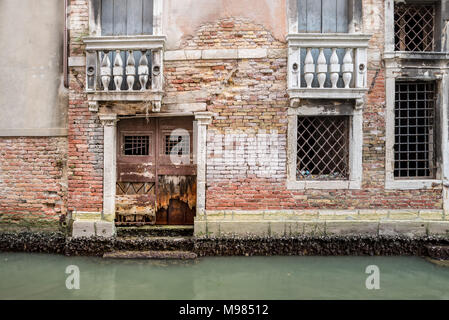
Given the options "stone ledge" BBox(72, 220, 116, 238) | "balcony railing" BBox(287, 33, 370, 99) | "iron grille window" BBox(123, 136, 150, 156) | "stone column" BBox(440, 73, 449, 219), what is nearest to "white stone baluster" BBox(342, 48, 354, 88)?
"balcony railing" BBox(287, 33, 370, 99)

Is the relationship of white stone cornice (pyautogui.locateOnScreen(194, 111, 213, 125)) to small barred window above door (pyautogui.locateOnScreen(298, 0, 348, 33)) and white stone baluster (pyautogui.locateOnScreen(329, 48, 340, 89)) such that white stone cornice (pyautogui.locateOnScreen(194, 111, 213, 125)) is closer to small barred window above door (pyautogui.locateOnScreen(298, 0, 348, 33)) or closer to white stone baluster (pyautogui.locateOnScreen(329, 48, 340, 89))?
white stone baluster (pyautogui.locateOnScreen(329, 48, 340, 89))

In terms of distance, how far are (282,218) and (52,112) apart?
477 cm

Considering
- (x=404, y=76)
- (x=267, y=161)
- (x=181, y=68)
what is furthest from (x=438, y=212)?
(x=181, y=68)

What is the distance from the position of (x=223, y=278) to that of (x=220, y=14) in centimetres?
454

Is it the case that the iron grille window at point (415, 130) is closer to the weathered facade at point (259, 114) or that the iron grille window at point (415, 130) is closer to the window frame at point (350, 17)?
the weathered facade at point (259, 114)

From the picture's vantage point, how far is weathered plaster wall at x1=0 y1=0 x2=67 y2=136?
569 cm

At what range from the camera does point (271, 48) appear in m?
5.47

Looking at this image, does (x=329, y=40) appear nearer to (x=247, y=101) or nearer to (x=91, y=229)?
(x=247, y=101)

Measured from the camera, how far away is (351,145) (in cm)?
558

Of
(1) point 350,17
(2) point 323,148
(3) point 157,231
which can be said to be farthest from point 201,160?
(1) point 350,17

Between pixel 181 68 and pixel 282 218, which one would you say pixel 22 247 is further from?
pixel 282 218

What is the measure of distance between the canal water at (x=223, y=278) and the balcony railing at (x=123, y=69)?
9.31ft

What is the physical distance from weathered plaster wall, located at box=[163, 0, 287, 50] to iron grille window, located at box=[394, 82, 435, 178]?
2.63 meters

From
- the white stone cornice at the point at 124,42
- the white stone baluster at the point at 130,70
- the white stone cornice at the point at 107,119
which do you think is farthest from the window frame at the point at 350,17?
the white stone cornice at the point at 107,119
